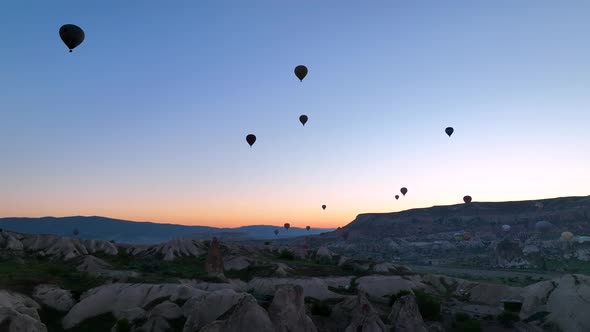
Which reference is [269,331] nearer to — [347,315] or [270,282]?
[347,315]

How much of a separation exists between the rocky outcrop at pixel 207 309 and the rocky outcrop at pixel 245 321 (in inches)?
106

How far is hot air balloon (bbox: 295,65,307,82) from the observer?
5956cm

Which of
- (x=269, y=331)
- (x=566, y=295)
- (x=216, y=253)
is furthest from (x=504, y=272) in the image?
(x=269, y=331)

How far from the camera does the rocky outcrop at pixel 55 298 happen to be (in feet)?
145

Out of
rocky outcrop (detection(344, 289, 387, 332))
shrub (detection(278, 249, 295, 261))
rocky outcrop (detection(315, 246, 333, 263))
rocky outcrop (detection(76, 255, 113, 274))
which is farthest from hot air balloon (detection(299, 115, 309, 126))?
rocky outcrop (detection(76, 255, 113, 274))

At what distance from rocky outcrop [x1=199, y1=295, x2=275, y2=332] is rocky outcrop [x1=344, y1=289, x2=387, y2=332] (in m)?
6.92

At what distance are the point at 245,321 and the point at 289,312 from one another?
151 inches

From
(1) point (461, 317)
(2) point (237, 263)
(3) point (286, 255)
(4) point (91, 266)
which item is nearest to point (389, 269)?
(3) point (286, 255)

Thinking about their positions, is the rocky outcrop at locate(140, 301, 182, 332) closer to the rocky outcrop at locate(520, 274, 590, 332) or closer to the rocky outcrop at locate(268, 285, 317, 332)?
the rocky outcrop at locate(268, 285, 317, 332)

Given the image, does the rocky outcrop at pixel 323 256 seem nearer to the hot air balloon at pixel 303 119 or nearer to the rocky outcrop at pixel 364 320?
the hot air balloon at pixel 303 119

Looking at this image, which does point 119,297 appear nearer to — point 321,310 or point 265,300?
point 265,300

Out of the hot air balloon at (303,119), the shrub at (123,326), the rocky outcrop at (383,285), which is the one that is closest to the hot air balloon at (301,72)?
the hot air balloon at (303,119)

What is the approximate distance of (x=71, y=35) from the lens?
142ft

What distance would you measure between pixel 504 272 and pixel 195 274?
75.9 metres
